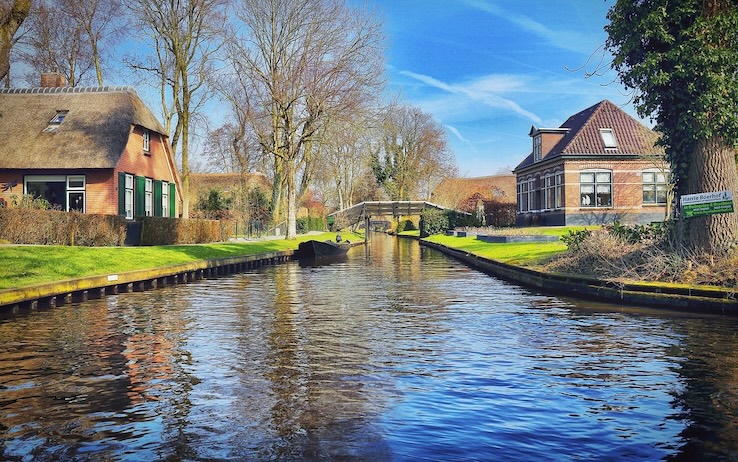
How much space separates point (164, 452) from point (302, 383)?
88.7 inches

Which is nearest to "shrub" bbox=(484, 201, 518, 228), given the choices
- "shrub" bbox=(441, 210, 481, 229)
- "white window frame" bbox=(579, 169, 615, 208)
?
"shrub" bbox=(441, 210, 481, 229)

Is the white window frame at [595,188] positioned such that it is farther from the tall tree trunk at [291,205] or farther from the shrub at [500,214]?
the tall tree trunk at [291,205]

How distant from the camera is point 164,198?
3691 cm

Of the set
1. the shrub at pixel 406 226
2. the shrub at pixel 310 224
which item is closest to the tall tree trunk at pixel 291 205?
the shrub at pixel 310 224

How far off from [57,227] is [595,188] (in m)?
33.5

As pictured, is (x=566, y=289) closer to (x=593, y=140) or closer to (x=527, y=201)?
(x=593, y=140)

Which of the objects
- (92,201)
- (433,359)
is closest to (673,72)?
(433,359)

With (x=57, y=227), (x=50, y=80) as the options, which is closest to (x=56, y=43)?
(x=50, y=80)

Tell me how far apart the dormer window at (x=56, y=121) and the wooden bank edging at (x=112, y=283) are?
12821mm

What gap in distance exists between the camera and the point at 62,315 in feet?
40.3

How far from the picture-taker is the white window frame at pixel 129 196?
32.1m

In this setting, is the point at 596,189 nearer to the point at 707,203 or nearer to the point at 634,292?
the point at 707,203

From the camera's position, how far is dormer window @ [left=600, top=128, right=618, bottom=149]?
4400cm

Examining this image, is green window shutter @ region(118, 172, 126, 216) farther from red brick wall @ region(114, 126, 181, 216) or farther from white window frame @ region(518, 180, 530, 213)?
white window frame @ region(518, 180, 530, 213)
